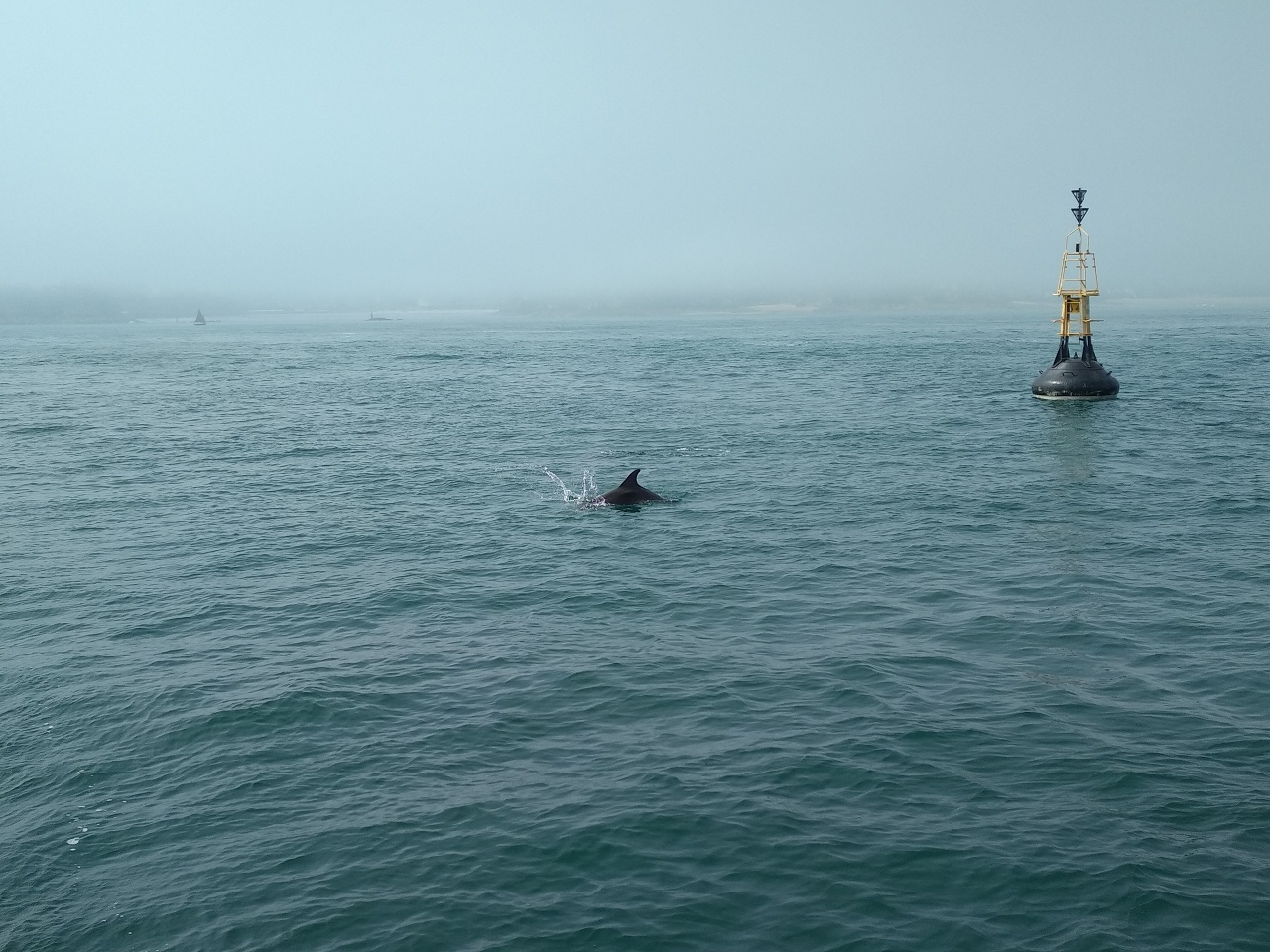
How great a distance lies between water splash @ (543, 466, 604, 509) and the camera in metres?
39.8

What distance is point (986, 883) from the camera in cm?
1466

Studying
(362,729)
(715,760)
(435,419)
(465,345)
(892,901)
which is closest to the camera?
(892,901)

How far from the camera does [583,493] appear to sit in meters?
42.0

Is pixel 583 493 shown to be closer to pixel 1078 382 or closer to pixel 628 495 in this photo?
pixel 628 495

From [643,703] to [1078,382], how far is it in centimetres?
5533

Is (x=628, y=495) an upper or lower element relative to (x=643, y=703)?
upper

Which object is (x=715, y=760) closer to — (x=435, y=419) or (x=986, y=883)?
(x=986, y=883)

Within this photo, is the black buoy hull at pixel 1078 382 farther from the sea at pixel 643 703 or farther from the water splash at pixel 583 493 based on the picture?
the water splash at pixel 583 493

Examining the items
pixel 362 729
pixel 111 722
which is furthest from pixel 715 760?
pixel 111 722

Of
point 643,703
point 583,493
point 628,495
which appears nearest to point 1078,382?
point 583,493

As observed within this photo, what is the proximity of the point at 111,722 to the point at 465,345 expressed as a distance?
513 feet

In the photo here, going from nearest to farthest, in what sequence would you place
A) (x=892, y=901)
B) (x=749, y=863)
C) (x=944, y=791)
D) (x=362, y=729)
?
(x=892, y=901), (x=749, y=863), (x=944, y=791), (x=362, y=729)

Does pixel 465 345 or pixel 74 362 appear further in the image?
pixel 465 345

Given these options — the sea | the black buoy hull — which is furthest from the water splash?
the black buoy hull
